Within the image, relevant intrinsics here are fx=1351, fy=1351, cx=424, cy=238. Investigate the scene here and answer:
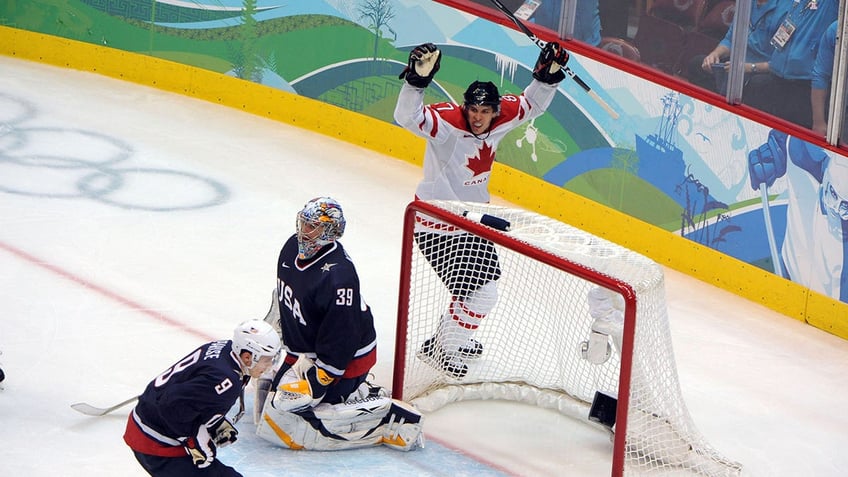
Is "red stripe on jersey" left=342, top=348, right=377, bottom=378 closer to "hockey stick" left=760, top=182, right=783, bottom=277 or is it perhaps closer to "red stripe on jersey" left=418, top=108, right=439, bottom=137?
"red stripe on jersey" left=418, top=108, right=439, bottom=137

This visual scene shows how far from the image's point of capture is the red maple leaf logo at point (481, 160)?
5648mm

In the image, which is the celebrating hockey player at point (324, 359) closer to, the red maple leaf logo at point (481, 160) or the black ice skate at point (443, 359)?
the black ice skate at point (443, 359)

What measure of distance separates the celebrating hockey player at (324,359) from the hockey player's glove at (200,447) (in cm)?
88

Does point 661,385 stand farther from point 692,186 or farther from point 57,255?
point 57,255

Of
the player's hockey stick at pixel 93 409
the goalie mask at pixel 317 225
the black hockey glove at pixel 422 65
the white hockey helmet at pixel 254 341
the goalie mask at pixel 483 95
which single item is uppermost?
the black hockey glove at pixel 422 65

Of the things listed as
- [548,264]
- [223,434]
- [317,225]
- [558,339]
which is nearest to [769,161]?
[558,339]

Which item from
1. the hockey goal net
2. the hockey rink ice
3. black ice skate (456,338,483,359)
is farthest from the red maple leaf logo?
the hockey rink ice

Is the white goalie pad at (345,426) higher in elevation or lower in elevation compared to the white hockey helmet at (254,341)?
lower

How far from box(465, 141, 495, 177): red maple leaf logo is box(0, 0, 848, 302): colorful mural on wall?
5.91 ft

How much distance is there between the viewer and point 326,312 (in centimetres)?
471

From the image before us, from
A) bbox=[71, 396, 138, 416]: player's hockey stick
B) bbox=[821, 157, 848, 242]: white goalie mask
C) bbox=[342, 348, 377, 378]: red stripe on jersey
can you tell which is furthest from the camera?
bbox=[821, 157, 848, 242]: white goalie mask

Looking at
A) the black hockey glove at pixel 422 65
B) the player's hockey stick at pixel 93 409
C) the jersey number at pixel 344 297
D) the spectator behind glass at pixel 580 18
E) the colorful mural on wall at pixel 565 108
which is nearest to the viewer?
the jersey number at pixel 344 297

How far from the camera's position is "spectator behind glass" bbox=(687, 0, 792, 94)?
6.70 metres

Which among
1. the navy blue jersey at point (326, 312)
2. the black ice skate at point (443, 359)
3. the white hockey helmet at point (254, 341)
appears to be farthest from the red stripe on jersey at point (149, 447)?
the black ice skate at point (443, 359)
